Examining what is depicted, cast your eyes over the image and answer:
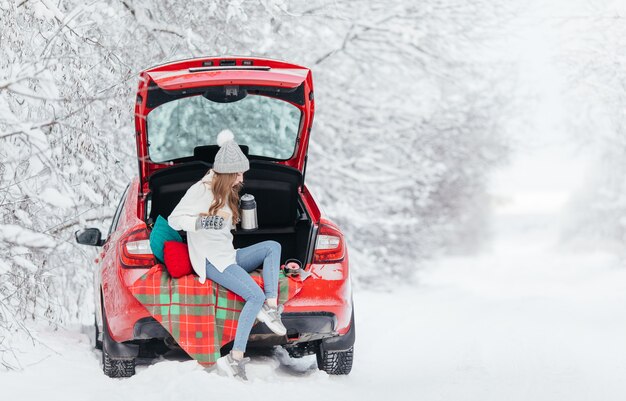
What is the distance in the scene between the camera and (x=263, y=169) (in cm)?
711

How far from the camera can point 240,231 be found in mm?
7043

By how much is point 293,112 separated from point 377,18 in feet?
7.39

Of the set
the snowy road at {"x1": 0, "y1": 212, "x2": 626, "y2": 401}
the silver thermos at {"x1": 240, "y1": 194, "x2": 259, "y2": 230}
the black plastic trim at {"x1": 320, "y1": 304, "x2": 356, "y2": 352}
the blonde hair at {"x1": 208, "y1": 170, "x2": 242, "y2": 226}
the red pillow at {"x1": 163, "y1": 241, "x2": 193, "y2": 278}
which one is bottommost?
the snowy road at {"x1": 0, "y1": 212, "x2": 626, "y2": 401}

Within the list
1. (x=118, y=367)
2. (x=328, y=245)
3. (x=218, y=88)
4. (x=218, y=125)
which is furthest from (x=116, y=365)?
(x=218, y=125)

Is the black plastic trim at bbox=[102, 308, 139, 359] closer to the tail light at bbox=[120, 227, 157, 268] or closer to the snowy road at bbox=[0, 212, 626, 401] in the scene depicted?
the snowy road at bbox=[0, 212, 626, 401]

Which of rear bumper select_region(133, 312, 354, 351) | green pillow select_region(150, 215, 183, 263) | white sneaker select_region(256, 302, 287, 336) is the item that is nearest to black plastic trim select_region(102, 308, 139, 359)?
rear bumper select_region(133, 312, 354, 351)

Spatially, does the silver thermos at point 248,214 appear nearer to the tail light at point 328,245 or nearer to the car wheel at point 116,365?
the tail light at point 328,245

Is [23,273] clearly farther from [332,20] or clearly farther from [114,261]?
[332,20]

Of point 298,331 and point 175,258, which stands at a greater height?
point 175,258

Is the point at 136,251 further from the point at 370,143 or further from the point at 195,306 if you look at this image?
the point at 370,143

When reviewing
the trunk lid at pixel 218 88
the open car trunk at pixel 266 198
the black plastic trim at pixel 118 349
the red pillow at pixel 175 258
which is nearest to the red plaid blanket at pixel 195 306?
the red pillow at pixel 175 258

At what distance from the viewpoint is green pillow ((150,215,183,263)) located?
6.02 m

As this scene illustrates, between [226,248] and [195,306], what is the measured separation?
435mm

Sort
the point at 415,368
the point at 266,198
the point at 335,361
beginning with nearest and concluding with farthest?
the point at 335,361, the point at 266,198, the point at 415,368
